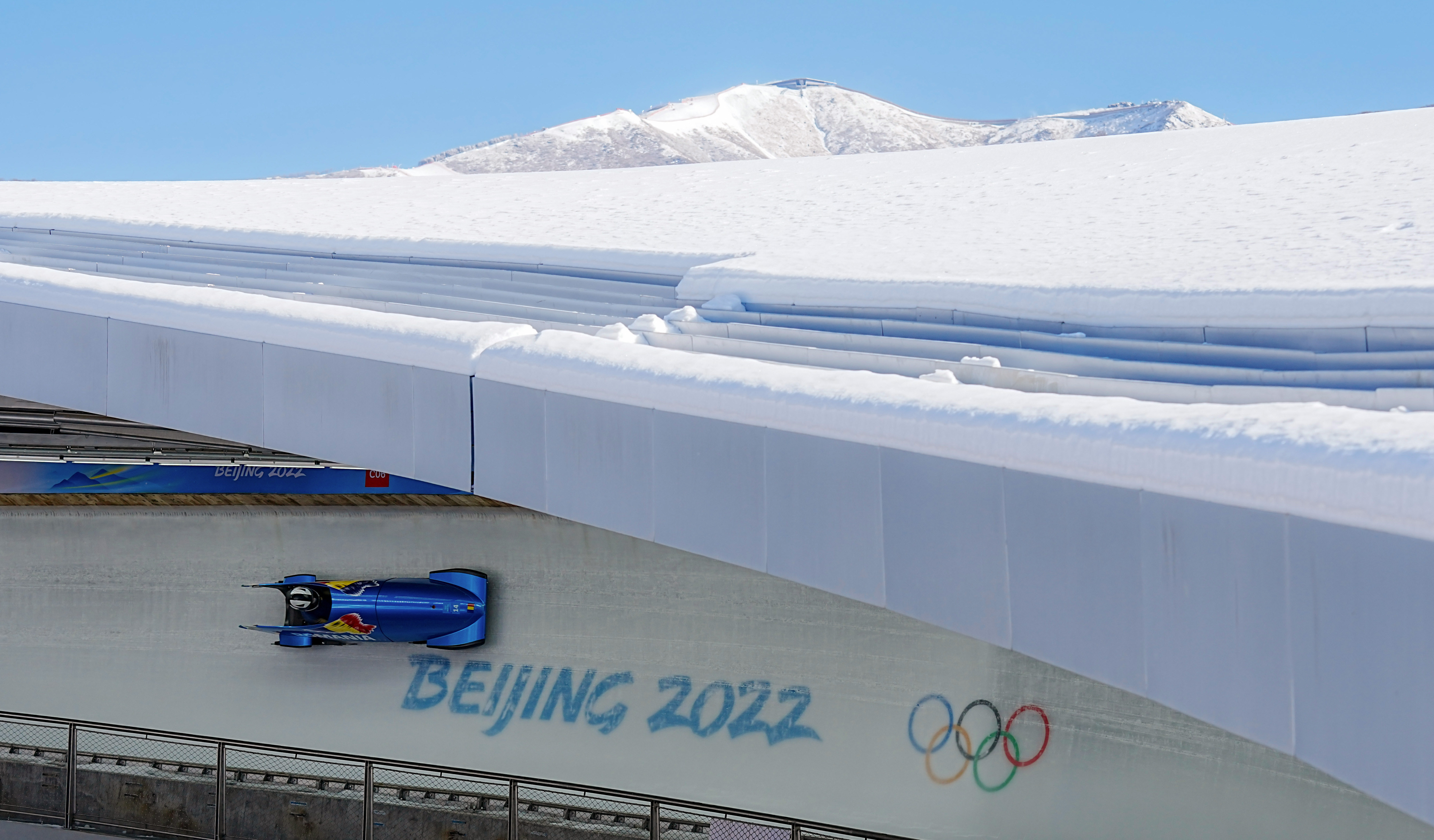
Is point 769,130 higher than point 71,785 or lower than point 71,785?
higher

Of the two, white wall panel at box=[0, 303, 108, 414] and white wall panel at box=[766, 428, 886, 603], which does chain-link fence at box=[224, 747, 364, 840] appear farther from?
white wall panel at box=[766, 428, 886, 603]

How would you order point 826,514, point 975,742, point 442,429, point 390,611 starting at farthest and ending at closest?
point 390,611 → point 975,742 → point 442,429 → point 826,514

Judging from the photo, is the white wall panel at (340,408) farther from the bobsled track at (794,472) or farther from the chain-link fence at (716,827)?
the chain-link fence at (716,827)

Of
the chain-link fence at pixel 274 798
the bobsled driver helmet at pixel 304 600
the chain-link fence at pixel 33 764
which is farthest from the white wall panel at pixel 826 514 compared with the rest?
the chain-link fence at pixel 33 764

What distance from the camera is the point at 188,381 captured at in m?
4.90

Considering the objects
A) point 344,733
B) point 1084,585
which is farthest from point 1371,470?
point 344,733

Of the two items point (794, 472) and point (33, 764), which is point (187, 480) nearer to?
point (33, 764)

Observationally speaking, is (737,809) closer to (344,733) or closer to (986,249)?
(344,733)

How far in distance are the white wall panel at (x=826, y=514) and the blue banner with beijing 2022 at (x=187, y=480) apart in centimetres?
487

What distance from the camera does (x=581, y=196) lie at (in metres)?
8.84

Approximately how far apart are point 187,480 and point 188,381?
3358 millimetres

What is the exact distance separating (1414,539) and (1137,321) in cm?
171

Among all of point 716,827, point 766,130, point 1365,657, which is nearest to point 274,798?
point 716,827

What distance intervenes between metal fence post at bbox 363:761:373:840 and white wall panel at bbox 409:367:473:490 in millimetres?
3223
